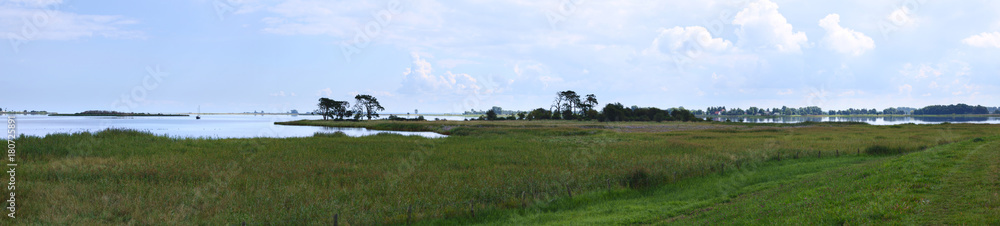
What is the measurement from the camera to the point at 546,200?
17.8m

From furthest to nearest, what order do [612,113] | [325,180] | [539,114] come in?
[539,114] → [612,113] → [325,180]

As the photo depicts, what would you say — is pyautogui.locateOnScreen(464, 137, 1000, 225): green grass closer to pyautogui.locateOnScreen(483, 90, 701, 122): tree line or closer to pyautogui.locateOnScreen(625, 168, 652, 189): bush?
pyautogui.locateOnScreen(625, 168, 652, 189): bush

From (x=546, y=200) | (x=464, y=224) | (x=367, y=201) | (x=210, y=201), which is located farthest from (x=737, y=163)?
(x=210, y=201)

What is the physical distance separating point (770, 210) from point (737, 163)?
Result: 670 inches

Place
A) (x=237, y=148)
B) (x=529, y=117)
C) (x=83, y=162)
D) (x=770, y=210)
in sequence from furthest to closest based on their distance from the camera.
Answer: (x=529, y=117), (x=237, y=148), (x=83, y=162), (x=770, y=210)

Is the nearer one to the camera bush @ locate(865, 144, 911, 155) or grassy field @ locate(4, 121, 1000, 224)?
grassy field @ locate(4, 121, 1000, 224)

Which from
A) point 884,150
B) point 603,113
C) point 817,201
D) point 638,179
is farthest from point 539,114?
point 817,201

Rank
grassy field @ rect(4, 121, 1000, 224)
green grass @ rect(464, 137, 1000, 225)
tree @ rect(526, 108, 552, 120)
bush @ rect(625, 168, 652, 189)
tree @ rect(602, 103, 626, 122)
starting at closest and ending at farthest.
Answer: green grass @ rect(464, 137, 1000, 225)
grassy field @ rect(4, 121, 1000, 224)
bush @ rect(625, 168, 652, 189)
tree @ rect(602, 103, 626, 122)
tree @ rect(526, 108, 552, 120)

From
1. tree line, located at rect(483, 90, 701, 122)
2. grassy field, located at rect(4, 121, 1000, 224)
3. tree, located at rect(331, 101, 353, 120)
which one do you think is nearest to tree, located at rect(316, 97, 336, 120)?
tree, located at rect(331, 101, 353, 120)

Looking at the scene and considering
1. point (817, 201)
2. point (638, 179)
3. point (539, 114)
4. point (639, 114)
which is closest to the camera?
point (817, 201)

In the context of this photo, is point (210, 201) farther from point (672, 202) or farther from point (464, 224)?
point (672, 202)

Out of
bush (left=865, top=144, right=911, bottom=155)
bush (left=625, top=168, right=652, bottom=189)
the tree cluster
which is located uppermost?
the tree cluster

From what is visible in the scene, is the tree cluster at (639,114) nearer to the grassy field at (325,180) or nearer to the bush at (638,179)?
the grassy field at (325,180)

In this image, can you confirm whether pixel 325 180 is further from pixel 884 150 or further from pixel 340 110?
pixel 340 110
